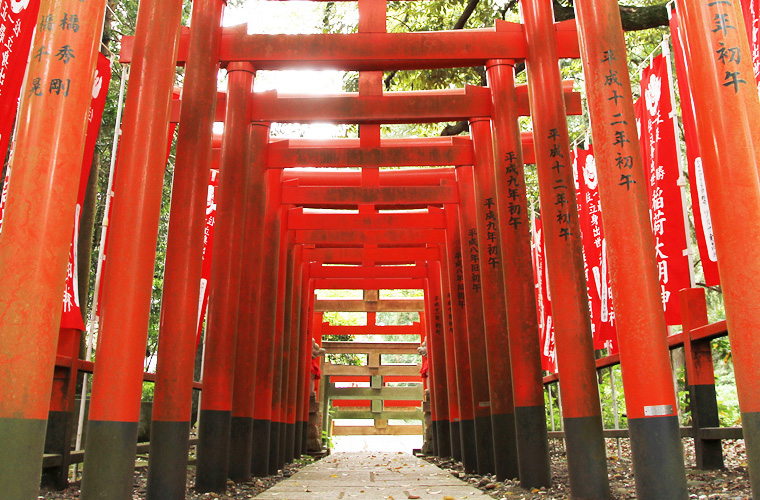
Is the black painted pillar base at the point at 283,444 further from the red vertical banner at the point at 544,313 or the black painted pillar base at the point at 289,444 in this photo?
the red vertical banner at the point at 544,313

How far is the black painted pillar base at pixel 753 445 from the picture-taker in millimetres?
3020

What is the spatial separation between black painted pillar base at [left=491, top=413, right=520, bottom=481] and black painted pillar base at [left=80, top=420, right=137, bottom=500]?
12.4ft

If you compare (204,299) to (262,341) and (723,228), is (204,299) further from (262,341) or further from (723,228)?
(723,228)

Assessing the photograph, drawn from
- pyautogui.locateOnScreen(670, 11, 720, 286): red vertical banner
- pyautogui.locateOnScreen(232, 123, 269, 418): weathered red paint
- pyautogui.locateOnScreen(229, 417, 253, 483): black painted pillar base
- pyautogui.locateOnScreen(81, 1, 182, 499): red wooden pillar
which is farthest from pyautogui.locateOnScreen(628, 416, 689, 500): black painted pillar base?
pyautogui.locateOnScreen(232, 123, 269, 418): weathered red paint

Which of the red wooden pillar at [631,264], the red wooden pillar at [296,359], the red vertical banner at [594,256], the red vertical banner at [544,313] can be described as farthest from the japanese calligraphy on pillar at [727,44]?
the red wooden pillar at [296,359]

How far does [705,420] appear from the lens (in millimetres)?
4859

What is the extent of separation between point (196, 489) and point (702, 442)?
13.8 ft

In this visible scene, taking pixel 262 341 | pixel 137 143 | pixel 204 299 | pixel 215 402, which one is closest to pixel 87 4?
pixel 137 143

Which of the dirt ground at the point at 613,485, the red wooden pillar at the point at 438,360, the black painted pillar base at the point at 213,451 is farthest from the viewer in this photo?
the red wooden pillar at the point at 438,360

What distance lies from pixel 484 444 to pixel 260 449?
2.77m

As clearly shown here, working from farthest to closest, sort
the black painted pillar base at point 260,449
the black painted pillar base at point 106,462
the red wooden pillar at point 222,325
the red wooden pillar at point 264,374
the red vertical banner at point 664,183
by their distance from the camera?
the red wooden pillar at point 264,374 < the black painted pillar base at point 260,449 < the red wooden pillar at point 222,325 < the red vertical banner at point 664,183 < the black painted pillar base at point 106,462

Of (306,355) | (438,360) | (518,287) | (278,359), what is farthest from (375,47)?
(306,355)

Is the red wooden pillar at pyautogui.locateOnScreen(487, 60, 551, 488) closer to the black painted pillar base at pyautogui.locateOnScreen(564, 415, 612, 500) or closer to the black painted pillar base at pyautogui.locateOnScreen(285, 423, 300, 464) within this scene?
the black painted pillar base at pyautogui.locateOnScreen(564, 415, 612, 500)

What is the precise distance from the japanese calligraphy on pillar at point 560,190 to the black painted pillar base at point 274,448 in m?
5.44
